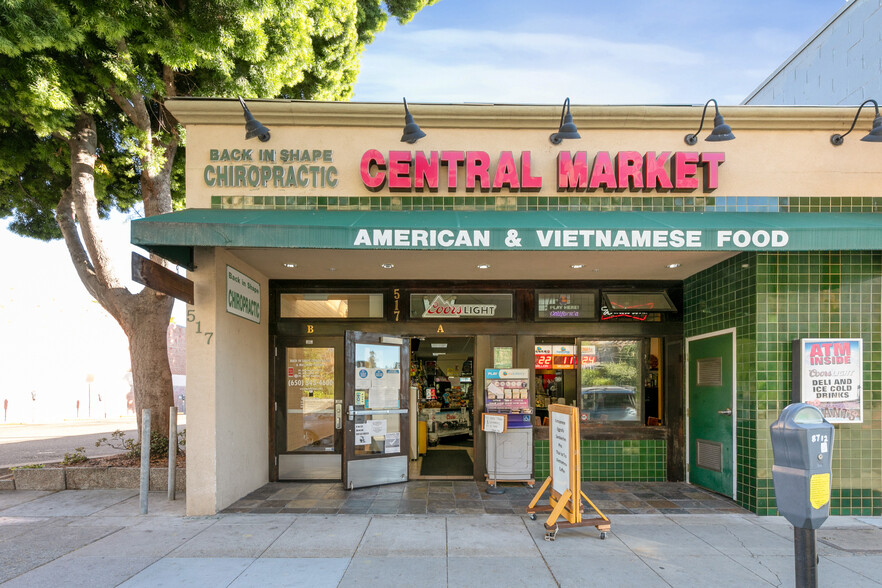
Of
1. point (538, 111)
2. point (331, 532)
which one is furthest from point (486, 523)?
point (538, 111)

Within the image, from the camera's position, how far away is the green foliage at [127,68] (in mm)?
6676

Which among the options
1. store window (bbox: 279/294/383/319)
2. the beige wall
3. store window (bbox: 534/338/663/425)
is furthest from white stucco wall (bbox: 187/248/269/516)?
store window (bbox: 534/338/663/425)

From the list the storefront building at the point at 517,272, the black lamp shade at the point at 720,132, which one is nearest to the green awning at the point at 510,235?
the storefront building at the point at 517,272

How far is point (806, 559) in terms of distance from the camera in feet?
11.2

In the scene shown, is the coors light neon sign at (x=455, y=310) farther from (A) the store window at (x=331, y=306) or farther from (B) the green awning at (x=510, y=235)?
(B) the green awning at (x=510, y=235)

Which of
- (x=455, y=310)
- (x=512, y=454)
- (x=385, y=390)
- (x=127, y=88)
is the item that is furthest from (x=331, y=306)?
(x=127, y=88)

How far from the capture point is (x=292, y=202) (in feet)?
21.9

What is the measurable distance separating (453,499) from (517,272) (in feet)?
10.4

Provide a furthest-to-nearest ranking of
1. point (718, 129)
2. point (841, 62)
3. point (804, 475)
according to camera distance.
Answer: point (841, 62) → point (718, 129) → point (804, 475)

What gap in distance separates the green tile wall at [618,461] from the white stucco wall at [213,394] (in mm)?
4184

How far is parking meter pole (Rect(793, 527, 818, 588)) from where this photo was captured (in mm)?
3398

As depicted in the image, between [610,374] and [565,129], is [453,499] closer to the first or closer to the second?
[610,374]

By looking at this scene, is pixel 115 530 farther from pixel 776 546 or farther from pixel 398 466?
pixel 776 546

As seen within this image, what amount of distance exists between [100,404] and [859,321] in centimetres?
2702
